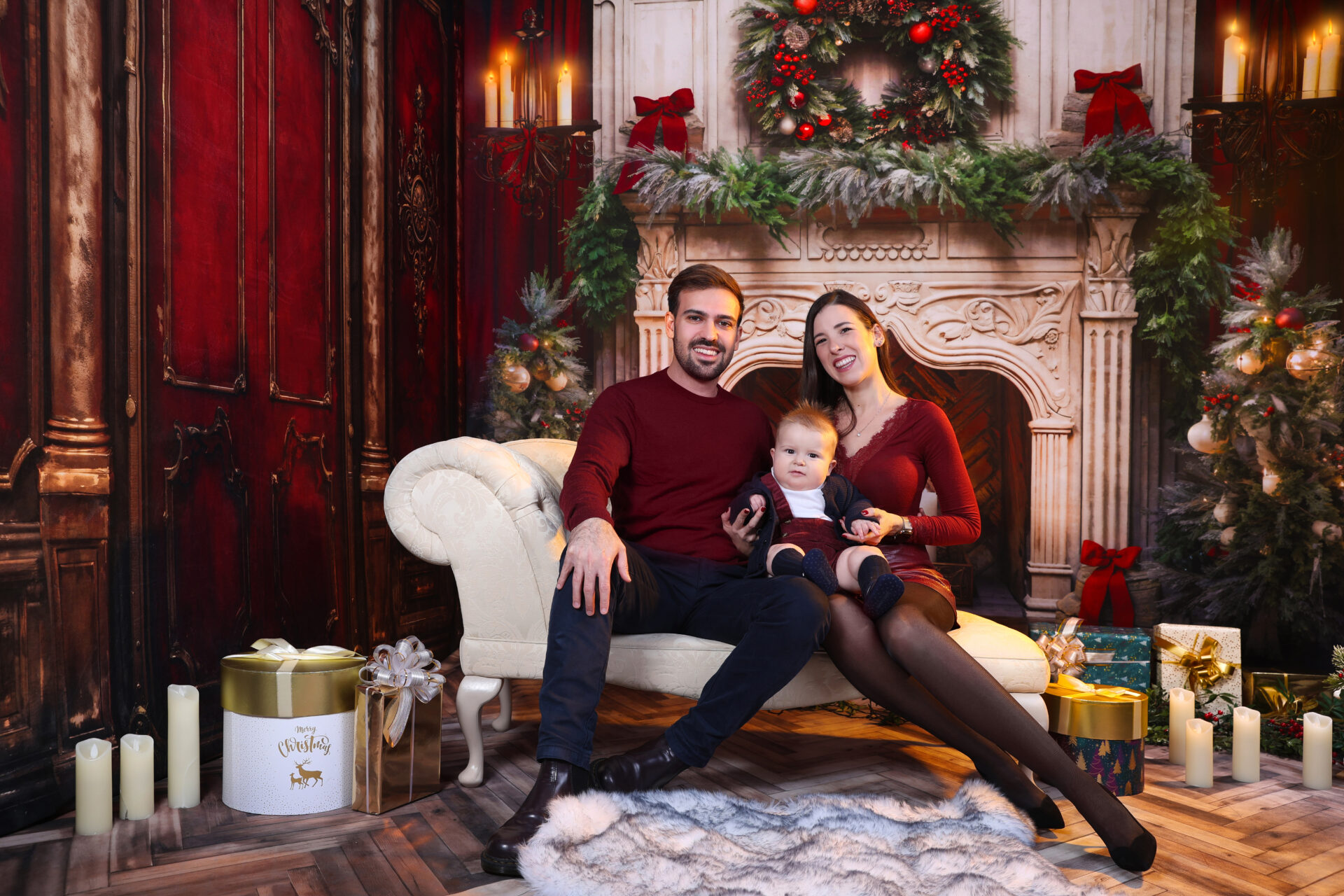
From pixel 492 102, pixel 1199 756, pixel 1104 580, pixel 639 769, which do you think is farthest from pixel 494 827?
pixel 492 102

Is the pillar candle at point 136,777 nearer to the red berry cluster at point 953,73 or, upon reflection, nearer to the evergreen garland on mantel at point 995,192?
the evergreen garland on mantel at point 995,192

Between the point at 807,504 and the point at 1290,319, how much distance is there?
7.57 feet

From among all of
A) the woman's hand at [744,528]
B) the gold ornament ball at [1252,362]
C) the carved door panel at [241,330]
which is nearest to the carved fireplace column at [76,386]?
the carved door panel at [241,330]

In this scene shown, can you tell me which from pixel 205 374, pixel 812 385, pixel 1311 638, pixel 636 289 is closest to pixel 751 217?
pixel 636 289

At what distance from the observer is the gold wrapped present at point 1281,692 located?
277cm

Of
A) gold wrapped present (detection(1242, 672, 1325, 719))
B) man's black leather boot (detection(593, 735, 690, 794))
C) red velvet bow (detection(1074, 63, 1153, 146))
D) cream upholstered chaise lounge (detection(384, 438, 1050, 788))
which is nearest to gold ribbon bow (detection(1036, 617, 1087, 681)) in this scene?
cream upholstered chaise lounge (detection(384, 438, 1050, 788))

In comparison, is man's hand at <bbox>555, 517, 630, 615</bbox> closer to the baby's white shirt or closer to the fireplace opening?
the baby's white shirt

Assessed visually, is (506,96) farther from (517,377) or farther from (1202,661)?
(1202,661)

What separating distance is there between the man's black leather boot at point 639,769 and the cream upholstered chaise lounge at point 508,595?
0.21m

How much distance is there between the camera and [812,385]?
8.23 feet

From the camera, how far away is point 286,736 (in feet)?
6.54

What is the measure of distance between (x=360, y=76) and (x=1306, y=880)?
3724mm

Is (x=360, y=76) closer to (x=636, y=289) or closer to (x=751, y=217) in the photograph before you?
(x=636, y=289)

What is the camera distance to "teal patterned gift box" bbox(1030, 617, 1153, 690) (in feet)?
8.76
